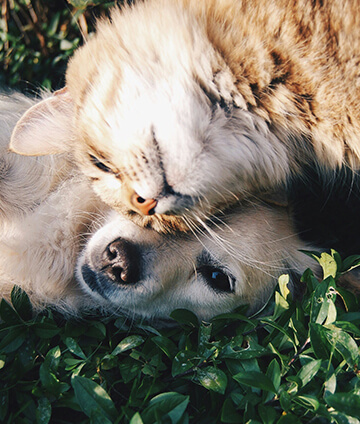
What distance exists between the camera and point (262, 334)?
6.74 ft

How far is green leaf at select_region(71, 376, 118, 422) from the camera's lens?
163 centimetres

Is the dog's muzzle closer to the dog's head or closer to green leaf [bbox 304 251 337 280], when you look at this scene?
the dog's head

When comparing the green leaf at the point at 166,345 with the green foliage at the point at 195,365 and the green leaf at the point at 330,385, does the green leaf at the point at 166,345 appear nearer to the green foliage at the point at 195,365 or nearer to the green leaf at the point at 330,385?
the green foliage at the point at 195,365

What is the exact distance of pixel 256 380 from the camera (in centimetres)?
161

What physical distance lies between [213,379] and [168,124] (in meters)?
0.97

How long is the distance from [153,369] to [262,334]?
510 mm

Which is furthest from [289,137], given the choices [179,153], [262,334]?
[262,334]

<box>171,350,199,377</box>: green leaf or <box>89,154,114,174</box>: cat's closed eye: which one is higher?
<box>89,154,114,174</box>: cat's closed eye

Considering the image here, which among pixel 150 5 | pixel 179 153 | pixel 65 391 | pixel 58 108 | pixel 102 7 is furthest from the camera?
pixel 102 7

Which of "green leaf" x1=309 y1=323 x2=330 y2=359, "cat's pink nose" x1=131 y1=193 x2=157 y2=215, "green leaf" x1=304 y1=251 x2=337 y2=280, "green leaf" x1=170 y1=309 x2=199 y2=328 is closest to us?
"green leaf" x1=309 y1=323 x2=330 y2=359

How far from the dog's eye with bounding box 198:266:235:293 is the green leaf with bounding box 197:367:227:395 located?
46cm

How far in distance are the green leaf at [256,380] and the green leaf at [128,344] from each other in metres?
0.53

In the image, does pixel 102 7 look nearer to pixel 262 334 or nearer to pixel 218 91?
pixel 218 91

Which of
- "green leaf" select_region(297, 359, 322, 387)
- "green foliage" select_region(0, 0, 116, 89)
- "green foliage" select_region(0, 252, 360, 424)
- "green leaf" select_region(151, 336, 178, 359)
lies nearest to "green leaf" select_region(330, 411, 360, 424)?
"green foliage" select_region(0, 252, 360, 424)
